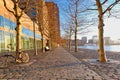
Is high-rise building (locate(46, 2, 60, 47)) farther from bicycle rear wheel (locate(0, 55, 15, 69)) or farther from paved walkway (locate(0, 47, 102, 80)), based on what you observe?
paved walkway (locate(0, 47, 102, 80))

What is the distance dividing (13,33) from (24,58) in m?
24.2

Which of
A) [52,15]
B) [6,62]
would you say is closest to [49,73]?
[6,62]

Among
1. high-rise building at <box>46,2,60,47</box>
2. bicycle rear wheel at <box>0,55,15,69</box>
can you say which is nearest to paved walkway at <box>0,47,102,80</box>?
bicycle rear wheel at <box>0,55,15,69</box>

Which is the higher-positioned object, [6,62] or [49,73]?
[6,62]

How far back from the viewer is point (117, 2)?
685 inches

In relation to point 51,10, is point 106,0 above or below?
below

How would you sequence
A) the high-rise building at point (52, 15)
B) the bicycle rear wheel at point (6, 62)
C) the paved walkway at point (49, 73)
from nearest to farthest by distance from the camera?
the paved walkway at point (49, 73)
the bicycle rear wheel at point (6, 62)
the high-rise building at point (52, 15)

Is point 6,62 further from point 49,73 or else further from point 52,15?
point 52,15

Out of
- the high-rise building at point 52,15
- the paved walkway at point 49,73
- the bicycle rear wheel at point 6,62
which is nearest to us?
the paved walkway at point 49,73

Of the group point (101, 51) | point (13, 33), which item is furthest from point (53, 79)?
point (13, 33)

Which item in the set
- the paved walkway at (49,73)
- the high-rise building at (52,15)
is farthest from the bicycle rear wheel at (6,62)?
the high-rise building at (52,15)

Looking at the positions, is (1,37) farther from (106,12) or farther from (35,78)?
(35,78)

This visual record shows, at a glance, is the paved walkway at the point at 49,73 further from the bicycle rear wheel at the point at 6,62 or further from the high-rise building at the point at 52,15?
the high-rise building at the point at 52,15

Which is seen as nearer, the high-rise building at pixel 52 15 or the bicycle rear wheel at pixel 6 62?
the bicycle rear wheel at pixel 6 62
